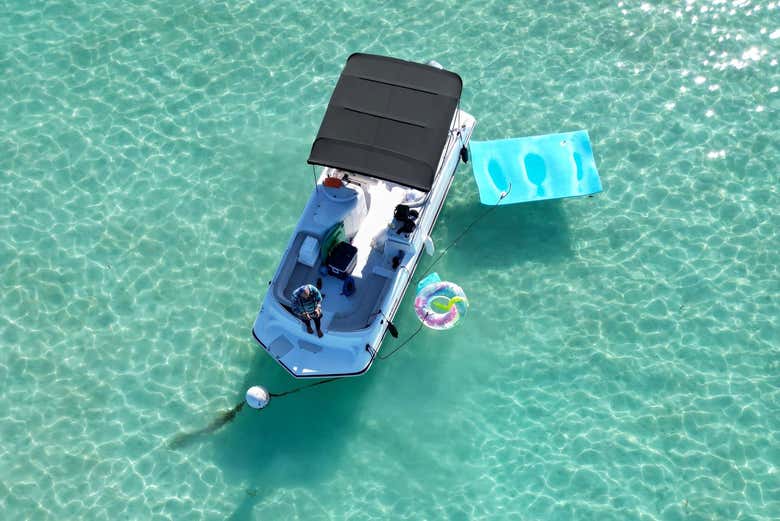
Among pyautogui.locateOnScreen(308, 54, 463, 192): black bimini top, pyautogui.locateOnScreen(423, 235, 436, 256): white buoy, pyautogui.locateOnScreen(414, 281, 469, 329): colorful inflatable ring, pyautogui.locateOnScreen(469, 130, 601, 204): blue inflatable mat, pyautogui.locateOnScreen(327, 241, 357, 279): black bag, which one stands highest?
pyautogui.locateOnScreen(308, 54, 463, 192): black bimini top

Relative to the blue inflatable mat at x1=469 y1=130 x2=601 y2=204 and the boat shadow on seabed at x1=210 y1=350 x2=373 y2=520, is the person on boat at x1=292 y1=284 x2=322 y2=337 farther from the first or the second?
the blue inflatable mat at x1=469 y1=130 x2=601 y2=204

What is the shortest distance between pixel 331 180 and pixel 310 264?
149 centimetres

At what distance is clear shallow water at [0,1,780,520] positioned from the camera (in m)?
13.4

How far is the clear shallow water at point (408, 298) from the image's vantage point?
44.0 ft

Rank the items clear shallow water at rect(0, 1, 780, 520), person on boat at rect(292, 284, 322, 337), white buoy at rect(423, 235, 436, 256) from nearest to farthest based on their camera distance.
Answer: person on boat at rect(292, 284, 322, 337)
clear shallow water at rect(0, 1, 780, 520)
white buoy at rect(423, 235, 436, 256)

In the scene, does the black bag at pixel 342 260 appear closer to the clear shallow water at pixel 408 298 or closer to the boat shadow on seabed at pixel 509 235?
the clear shallow water at pixel 408 298

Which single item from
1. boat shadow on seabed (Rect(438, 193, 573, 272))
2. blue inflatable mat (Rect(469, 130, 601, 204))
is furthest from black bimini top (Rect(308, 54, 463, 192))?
boat shadow on seabed (Rect(438, 193, 573, 272))

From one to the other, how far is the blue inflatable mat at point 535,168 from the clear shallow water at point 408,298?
2.44 ft

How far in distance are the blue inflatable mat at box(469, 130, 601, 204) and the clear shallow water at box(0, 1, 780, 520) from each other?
74cm

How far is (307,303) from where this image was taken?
41.2ft

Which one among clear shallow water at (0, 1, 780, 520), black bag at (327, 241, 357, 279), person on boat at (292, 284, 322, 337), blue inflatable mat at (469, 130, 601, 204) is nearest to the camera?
person on boat at (292, 284, 322, 337)

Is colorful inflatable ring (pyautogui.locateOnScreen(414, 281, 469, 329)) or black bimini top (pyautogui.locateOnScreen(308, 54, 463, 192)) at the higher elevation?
black bimini top (pyautogui.locateOnScreen(308, 54, 463, 192))

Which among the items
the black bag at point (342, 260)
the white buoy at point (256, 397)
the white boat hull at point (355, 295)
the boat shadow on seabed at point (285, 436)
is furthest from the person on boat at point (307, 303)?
the boat shadow on seabed at point (285, 436)

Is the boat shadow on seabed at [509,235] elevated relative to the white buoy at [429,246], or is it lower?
lower
